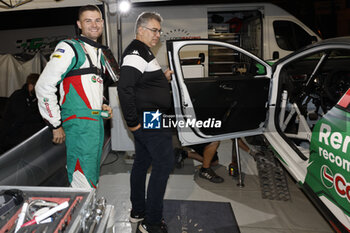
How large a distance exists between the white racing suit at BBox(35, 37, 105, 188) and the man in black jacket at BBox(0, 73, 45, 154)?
952 mm

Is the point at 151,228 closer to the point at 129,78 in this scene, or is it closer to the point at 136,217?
the point at 136,217

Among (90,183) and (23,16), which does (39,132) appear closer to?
(90,183)

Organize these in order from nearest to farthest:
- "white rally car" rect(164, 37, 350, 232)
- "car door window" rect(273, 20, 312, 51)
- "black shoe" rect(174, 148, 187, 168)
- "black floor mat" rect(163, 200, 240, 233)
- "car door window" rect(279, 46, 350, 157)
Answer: "white rally car" rect(164, 37, 350, 232) → "black floor mat" rect(163, 200, 240, 233) → "car door window" rect(279, 46, 350, 157) → "black shoe" rect(174, 148, 187, 168) → "car door window" rect(273, 20, 312, 51)

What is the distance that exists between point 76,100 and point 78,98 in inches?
0.7

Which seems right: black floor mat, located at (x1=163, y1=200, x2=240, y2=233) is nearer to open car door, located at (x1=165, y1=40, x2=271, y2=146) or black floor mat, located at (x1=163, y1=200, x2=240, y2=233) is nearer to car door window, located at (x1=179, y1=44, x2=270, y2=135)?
open car door, located at (x1=165, y1=40, x2=271, y2=146)

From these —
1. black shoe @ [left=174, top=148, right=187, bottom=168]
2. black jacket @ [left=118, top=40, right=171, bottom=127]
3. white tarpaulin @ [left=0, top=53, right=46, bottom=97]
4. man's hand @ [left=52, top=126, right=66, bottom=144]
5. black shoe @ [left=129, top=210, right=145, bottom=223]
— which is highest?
white tarpaulin @ [left=0, top=53, right=46, bottom=97]

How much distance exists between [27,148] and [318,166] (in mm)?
2135

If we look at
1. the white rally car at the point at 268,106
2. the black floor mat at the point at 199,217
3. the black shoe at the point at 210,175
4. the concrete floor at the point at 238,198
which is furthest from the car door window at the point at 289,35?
the black floor mat at the point at 199,217

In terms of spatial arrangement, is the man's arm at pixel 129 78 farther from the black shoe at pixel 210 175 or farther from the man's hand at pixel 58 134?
the black shoe at pixel 210 175

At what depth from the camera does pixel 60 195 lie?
3.26 feet

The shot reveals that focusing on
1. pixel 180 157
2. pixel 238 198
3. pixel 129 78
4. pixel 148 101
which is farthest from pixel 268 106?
pixel 129 78

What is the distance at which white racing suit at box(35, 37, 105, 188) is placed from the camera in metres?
1.56

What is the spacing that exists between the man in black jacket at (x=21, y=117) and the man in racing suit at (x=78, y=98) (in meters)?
0.95

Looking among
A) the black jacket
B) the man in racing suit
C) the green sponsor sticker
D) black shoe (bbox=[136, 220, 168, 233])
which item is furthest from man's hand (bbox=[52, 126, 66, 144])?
the green sponsor sticker
